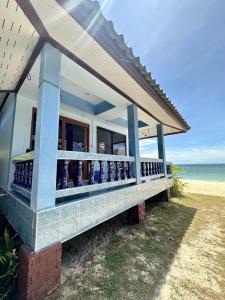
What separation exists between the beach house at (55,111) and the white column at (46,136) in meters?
0.01

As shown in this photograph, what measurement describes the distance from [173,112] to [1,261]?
5.61m

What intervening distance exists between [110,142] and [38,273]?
564cm

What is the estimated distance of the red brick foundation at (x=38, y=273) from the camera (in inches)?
65.9

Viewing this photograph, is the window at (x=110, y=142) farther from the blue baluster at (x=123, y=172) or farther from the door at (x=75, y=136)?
the blue baluster at (x=123, y=172)

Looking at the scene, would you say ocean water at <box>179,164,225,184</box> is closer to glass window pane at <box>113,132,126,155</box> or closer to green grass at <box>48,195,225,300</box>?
glass window pane at <box>113,132,126,155</box>

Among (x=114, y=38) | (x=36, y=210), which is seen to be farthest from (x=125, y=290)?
(x=114, y=38)

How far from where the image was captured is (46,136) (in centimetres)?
193

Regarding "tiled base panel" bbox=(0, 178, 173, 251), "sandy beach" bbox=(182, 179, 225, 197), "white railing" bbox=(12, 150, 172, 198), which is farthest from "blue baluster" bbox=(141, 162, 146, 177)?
"sandy beach" bbox=(182, 179, 225, 197)

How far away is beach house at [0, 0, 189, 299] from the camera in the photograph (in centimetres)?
173

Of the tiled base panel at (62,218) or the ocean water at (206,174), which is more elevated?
the tiled base panel at (62,218)

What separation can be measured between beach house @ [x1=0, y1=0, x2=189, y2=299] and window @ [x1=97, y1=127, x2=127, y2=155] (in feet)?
7.43

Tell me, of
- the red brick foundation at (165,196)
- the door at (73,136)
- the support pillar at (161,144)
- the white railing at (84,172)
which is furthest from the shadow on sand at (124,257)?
the support pillar at (161,144)

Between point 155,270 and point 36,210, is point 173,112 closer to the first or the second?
point 155,270

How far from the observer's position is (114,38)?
6.79 ft
